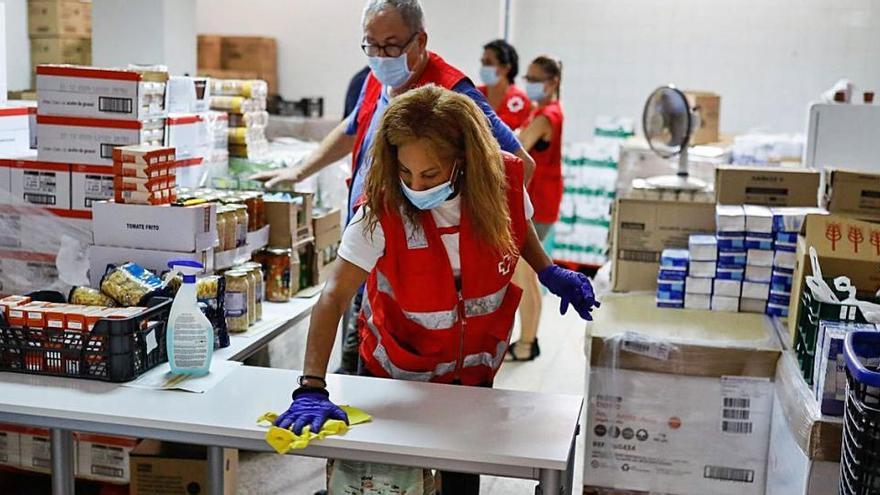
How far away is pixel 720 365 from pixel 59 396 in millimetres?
1841

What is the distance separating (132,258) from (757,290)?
2027 millimetres

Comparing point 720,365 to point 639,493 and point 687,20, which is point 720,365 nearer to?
point 639,493

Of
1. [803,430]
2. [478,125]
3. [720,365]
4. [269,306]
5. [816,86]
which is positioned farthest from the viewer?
[816,86]

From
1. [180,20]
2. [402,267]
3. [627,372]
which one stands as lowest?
[627,372]

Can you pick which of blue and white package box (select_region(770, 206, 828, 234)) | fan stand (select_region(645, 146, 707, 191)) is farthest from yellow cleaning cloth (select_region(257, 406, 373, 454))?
fan stand (select_region(645, 146, 707, 191))

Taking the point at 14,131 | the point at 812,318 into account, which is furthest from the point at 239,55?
the point at 812,318

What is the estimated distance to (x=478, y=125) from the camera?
2330mm

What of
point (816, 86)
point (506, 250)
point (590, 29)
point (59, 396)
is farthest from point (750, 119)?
point (59, 396)

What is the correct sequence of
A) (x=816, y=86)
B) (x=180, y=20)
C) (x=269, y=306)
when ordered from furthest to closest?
(x=816, y=86) < (x=180, y=20) < (x=269, y=306)

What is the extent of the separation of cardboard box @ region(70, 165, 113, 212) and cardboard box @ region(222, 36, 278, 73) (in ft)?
14.8

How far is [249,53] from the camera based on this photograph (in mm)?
7719

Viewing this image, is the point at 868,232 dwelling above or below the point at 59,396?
above

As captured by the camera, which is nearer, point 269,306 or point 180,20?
point 269,306

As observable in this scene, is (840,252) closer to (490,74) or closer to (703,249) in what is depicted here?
(703,249)
